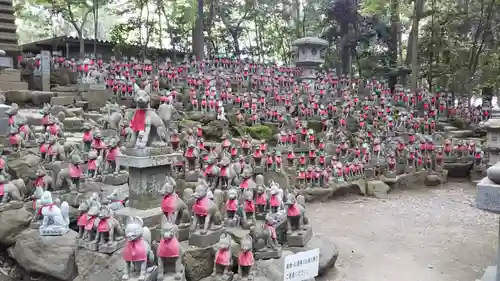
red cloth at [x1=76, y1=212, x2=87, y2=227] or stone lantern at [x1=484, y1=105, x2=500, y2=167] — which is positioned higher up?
stone lantern at [x1=484, y1=105, x2=500, y2=167]

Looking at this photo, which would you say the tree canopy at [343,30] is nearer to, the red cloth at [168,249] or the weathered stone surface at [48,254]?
the weathered stone surface at [48,254]

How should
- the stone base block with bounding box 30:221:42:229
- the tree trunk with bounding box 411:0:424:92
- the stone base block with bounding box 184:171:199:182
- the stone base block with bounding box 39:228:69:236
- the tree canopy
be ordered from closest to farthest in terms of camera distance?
the stone base block with bounding box 39:228:69:236 → the stone base block with bounding box 30:221:42:229 → the stone base block with bounding box 184:171:199:182 → the tree trunk with bounding box 411:0:424:92 → the tree canopy

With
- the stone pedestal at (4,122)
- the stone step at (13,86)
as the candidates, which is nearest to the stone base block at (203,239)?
the stone pedestal at (4,122)

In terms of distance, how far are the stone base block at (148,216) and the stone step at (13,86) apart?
1092 cm

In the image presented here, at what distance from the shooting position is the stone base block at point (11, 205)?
27.0ft

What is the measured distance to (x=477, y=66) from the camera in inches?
876

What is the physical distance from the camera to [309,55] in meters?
24.2

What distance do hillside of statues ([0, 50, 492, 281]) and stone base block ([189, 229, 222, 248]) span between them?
0.02 m

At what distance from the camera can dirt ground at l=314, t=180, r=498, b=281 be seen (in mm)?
8281

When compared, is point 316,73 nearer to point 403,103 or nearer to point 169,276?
point 403,103

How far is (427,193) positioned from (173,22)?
739 inches

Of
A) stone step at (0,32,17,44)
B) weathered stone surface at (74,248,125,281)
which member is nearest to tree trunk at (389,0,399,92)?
stone step at (0,32,17,44)

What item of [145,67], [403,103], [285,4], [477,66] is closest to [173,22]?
[285,4]

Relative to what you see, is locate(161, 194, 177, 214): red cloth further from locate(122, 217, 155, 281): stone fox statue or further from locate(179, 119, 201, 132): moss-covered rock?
locate(179, 119, 201, 132): moss-covered rock
